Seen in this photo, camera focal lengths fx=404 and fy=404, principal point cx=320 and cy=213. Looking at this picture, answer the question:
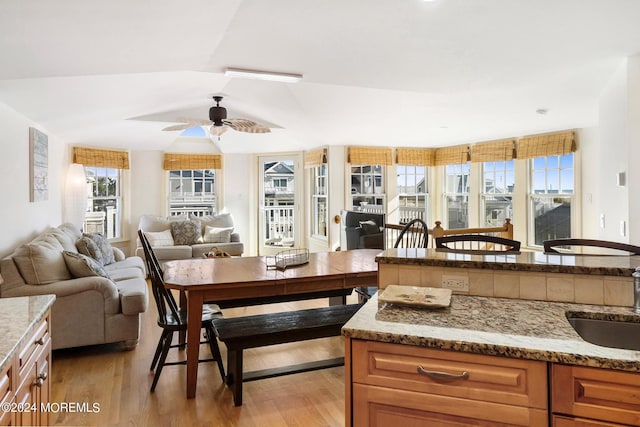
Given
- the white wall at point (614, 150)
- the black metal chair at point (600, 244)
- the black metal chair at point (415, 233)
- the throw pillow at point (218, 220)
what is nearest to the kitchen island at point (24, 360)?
the black metal chair at point (600, 244)

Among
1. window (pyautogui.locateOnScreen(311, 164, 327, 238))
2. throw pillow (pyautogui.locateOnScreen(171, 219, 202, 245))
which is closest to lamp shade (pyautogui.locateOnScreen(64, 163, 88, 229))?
throw pillow (pyautogui.locateOnScreen(171, 219, 202, 245))

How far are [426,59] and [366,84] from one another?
0.72 meters

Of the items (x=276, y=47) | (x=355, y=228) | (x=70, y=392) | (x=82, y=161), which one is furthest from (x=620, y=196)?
(x=82, y=161)

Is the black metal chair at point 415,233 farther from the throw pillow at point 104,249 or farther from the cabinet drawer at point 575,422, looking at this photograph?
the throw pillow at point 104,249

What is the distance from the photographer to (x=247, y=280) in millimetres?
2729

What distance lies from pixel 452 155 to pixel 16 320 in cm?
614

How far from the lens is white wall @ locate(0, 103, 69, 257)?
3396 millimetres

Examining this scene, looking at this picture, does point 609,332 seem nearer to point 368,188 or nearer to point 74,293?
point 74,293

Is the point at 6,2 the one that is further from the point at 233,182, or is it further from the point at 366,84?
the point at 233,182

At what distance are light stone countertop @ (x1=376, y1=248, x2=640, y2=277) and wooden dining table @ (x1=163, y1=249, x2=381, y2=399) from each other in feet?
3.80

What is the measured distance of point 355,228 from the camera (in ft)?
18.5

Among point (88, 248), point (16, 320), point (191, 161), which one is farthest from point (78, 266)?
point (191, 161)

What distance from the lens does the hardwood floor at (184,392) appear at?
A: 2.38m

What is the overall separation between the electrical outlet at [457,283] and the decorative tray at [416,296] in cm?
5
